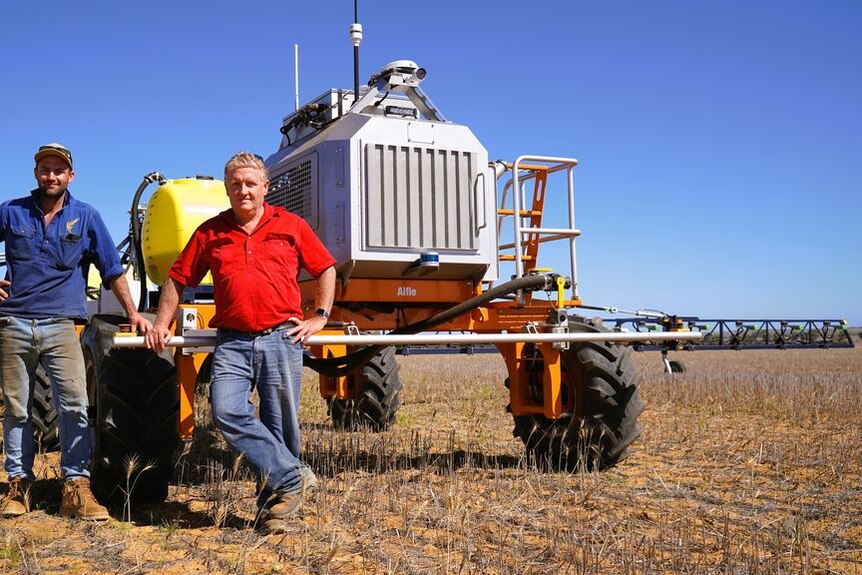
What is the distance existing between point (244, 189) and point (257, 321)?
2.25 ft

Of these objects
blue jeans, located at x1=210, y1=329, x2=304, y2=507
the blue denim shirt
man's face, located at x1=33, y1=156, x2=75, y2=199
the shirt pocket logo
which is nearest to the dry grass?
blue jeans, located at x1=210, y1=329, x2=304, y2=507

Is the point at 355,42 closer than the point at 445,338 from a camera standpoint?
No

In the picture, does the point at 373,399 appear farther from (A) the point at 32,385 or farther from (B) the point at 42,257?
(B) the point at 42,257

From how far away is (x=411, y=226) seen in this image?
6117 millimetres

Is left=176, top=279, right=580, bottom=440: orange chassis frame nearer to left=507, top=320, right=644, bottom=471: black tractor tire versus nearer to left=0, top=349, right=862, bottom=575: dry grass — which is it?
left=507, top=320, right=644, bottom=471: black tractor tire

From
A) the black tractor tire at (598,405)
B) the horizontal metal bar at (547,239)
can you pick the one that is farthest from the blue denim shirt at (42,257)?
the black tractor tire at (598,405)

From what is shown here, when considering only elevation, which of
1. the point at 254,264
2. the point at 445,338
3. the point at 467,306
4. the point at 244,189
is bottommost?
the point at 445,338

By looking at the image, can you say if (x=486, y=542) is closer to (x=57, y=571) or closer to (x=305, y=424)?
(x=57, y=571)

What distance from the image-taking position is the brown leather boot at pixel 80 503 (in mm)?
4758

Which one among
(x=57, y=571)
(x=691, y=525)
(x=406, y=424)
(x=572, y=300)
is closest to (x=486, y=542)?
(x=691, y=525)

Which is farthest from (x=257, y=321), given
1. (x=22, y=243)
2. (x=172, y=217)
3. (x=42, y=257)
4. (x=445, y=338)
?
(x=172, y=217)

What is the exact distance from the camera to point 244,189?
449 cm

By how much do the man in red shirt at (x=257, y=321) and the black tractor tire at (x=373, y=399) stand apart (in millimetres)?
4326

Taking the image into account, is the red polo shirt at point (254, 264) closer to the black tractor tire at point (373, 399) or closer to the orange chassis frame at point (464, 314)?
the orange chassis frame at point (464, 314)
